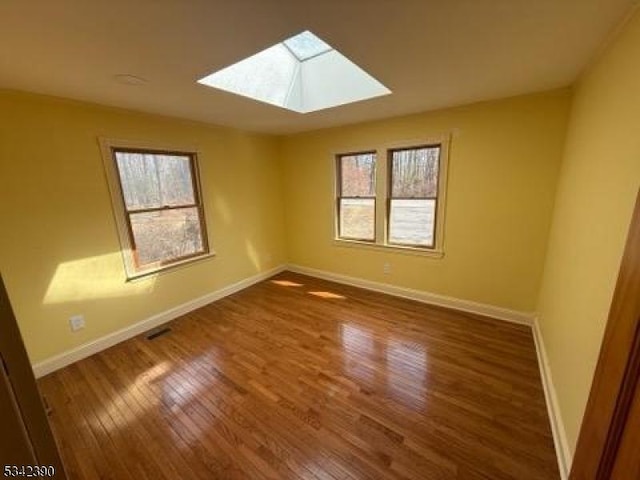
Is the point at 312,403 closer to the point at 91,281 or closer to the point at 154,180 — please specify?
the point at 91,281

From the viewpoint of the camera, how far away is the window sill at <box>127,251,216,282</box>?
2.83 m

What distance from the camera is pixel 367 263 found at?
3.85m

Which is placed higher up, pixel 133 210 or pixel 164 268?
pixel 133 210

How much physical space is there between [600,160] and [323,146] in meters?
2.96

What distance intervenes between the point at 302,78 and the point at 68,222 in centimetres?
254

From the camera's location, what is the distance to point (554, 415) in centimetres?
170

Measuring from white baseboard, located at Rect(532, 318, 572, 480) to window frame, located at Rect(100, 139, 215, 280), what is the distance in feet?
11.7

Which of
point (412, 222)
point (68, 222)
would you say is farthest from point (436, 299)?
point (68, 222)

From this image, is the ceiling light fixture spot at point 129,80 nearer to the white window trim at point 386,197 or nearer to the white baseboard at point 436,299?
the white window trim at point 386,197

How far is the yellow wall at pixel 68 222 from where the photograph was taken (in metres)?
2.08

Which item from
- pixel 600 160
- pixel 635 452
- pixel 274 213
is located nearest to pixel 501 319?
pixel 600 160

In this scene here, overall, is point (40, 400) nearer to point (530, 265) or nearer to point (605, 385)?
point (605, 385)

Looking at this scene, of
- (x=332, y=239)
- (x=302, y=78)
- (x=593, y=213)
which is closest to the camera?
(x=593, y=213)

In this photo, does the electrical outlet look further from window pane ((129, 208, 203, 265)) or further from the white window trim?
the white window trim
